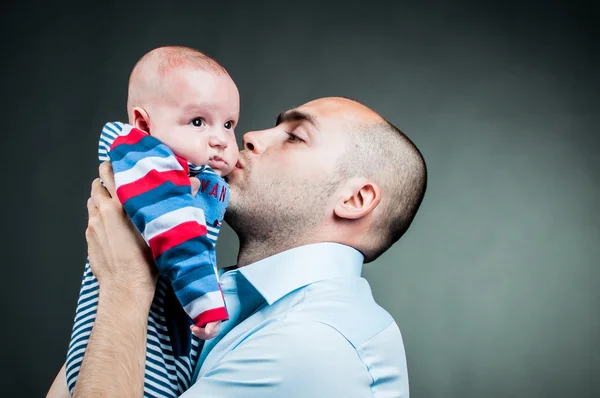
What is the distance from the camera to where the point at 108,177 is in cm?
153

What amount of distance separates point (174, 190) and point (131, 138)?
0.16 metres

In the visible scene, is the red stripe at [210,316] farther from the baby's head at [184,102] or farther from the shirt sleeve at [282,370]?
the baby's head at [184,102]

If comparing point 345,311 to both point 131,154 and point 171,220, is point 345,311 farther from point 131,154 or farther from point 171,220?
point 131,154

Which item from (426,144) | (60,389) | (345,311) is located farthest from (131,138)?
(426,144)

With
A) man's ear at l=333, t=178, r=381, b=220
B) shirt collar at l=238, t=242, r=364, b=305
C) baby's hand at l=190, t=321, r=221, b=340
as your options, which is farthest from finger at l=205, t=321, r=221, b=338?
man's ear at l=333, t=178, r=381, b=220

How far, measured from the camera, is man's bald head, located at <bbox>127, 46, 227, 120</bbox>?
1.51m

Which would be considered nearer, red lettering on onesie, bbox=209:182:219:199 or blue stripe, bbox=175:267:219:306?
blue stripe, bbox=175:267:219:306

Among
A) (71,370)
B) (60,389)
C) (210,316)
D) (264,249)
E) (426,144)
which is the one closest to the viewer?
(210,316)

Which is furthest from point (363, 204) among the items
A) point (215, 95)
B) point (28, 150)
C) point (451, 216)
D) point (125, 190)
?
point (28, 150)

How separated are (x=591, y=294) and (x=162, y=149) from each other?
7.94 feet

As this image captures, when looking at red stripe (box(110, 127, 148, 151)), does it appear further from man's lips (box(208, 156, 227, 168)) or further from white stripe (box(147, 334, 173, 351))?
white stripe (box(147, 334, 173, 351))

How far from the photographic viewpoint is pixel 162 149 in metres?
1.44

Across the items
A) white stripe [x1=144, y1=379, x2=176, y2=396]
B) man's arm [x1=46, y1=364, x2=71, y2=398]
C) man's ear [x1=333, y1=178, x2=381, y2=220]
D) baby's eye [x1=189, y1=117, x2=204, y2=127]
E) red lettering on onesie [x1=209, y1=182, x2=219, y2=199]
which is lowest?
man's arm [x1=46, y1=364, x2=71, y2=398]

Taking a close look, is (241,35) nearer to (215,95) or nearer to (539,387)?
(215,95)
